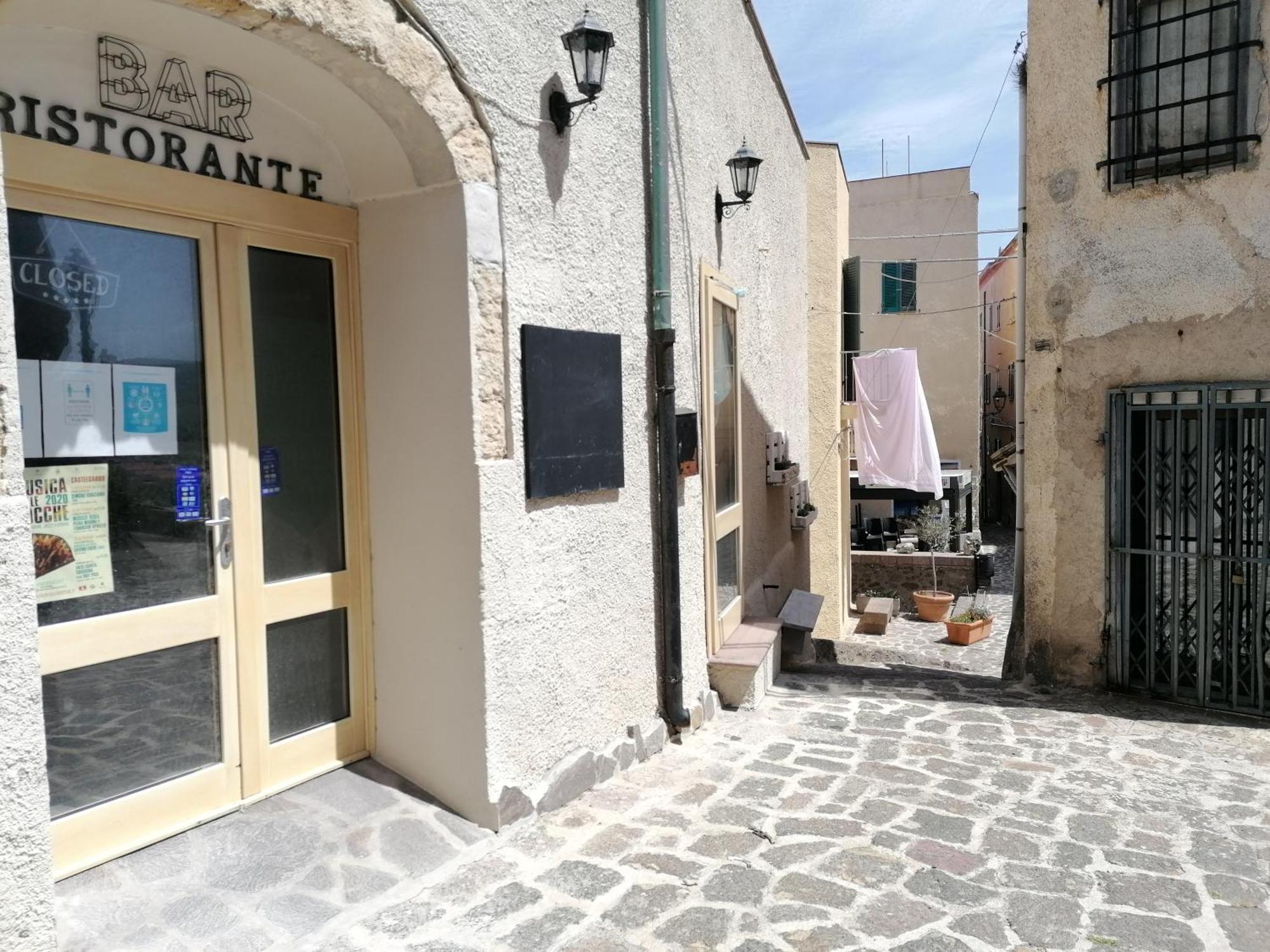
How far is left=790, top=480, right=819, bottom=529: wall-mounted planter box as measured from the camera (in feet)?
30.5

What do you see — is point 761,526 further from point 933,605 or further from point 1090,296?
point 933,605

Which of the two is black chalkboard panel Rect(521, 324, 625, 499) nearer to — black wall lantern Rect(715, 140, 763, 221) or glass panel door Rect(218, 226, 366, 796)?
glass panel door Rect(218, 226, 366, 796)

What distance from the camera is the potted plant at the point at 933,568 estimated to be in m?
15.0

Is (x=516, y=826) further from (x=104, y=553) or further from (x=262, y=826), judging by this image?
(x=104, y=553)

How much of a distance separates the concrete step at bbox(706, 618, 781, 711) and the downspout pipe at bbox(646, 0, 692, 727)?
2.70 feet

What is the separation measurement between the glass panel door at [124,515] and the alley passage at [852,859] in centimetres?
37

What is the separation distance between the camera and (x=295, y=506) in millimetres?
3637

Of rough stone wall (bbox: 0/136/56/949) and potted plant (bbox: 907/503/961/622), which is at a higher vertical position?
rough stone wall (bbox: 0/136/56/949)

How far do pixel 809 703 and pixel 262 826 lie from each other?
3673 mm

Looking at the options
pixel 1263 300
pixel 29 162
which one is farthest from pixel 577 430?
pixel 1263 300

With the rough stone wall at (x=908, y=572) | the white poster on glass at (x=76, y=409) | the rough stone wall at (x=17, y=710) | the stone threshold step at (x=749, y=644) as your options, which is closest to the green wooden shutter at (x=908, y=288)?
the rough stone wall at (x=908, y=572)

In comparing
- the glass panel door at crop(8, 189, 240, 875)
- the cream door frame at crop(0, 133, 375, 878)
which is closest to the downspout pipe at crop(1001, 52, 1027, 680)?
the cream door frame at crop(0, 133, 375, 878)

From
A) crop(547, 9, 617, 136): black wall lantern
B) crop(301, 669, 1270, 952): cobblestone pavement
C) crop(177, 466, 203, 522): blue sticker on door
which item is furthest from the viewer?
crop(547, 9, 617, 136): black wall lantern

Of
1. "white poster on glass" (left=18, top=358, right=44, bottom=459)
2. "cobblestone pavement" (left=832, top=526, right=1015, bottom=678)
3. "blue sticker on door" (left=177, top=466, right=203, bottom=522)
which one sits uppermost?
"white poster on glass" (left=18, top=358, right=44, bottom=459)
